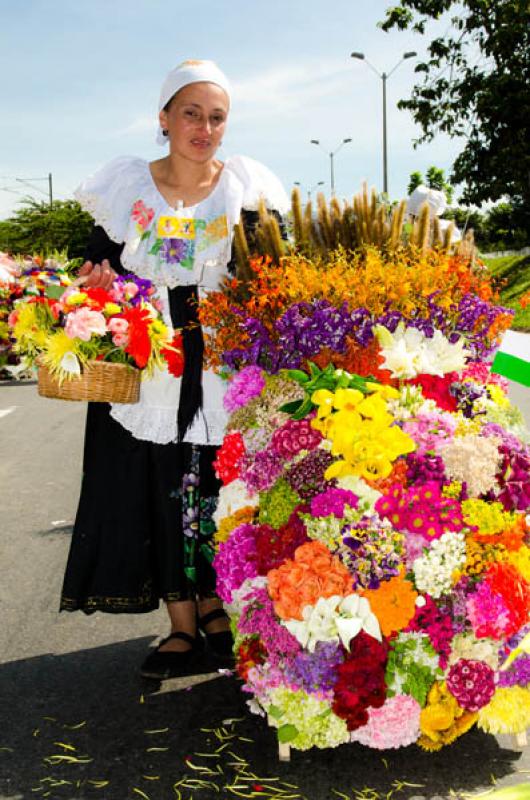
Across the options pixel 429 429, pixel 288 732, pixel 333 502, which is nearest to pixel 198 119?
pixel 429 429

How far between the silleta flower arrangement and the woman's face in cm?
62

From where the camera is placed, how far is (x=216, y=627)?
4.29 meters

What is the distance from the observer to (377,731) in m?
3.03

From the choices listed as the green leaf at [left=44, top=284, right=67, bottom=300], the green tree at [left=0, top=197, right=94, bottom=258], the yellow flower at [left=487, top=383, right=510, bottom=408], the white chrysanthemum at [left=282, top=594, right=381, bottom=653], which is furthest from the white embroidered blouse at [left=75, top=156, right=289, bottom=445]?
the green tree at [left=0, top=197, right=94, bottom=258]

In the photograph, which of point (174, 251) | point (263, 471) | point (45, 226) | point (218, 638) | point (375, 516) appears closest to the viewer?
point (375, 516)

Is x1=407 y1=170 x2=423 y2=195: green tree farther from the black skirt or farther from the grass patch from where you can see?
the black skirt

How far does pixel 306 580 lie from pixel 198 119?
2.06m

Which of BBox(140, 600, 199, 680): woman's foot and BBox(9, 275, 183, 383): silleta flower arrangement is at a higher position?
BBox(9, 275, 183, 383): silleta flower arrangement

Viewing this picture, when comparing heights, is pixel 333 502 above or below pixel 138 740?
above

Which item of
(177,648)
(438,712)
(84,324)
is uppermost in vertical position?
(84,324)

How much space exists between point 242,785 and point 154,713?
2.21 ft

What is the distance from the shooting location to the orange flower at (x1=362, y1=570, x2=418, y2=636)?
2949 mm

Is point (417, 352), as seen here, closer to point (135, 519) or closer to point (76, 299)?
point (76, 299)

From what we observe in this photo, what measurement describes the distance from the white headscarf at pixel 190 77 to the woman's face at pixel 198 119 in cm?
3
